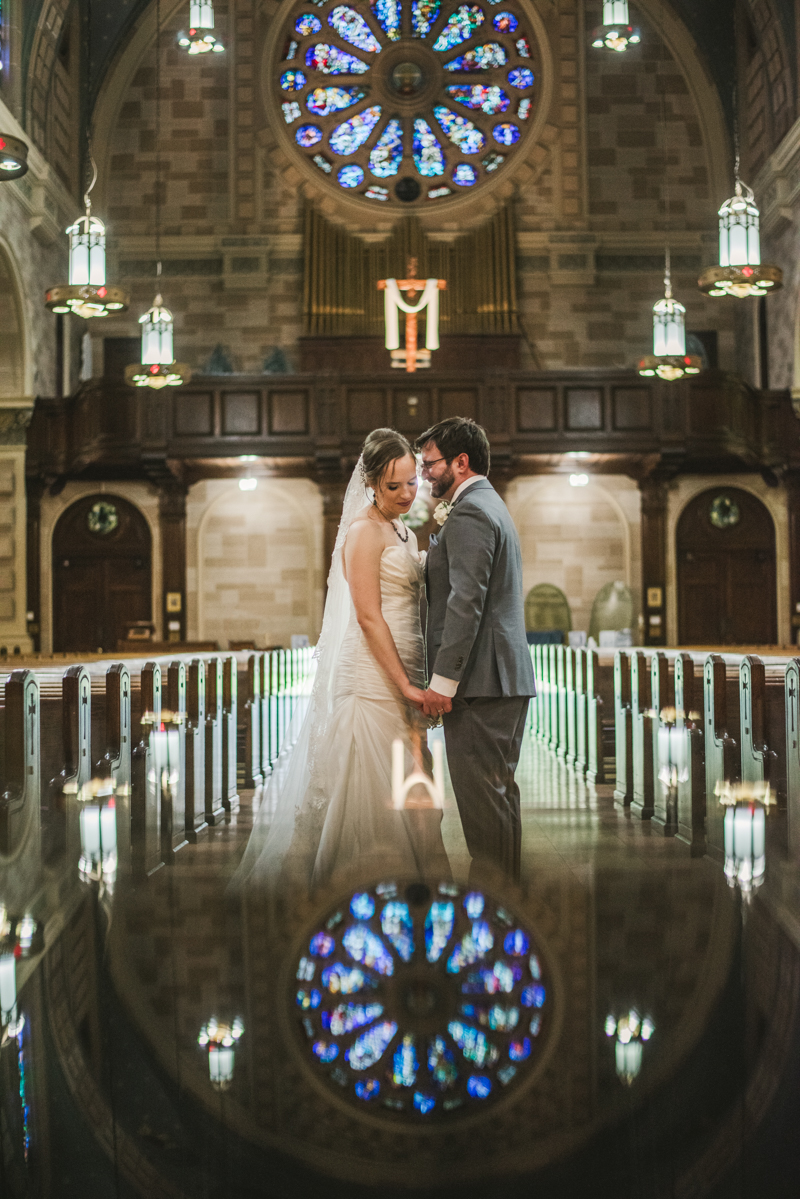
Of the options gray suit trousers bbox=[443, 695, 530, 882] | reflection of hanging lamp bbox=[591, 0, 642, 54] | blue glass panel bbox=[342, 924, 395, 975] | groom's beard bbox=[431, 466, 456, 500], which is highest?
reflection of hanging lamp bbox=[591, 0, 642, 54]

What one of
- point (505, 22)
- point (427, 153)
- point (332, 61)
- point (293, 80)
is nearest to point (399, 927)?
point (427, 153)

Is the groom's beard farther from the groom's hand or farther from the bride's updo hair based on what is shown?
the groom's hand

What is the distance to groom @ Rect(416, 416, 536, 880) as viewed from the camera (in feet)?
11.0

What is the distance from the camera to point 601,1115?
174 cm

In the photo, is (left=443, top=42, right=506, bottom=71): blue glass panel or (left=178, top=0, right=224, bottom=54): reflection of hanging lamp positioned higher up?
(left=443, top=42, right=506, bottom=71): blue glass panel

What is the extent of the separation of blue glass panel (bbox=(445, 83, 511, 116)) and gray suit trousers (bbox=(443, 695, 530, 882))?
725 inches

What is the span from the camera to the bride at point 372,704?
Answer: 364cm

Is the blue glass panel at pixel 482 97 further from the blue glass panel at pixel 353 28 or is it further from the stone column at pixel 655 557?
the stone column at pixel 655 557

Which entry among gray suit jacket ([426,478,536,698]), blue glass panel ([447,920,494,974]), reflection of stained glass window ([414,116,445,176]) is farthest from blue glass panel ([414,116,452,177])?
blue glass panel ([447,920,494,974])

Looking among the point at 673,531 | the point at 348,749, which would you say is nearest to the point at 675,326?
the point at 673,531

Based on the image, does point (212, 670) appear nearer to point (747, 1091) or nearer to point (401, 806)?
point (401, 806)

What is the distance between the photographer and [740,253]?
1039 centimetres

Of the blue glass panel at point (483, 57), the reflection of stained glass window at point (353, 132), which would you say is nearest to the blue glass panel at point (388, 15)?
the blue glass panel at point (483, 57)

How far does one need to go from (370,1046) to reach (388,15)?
20.7 meters
